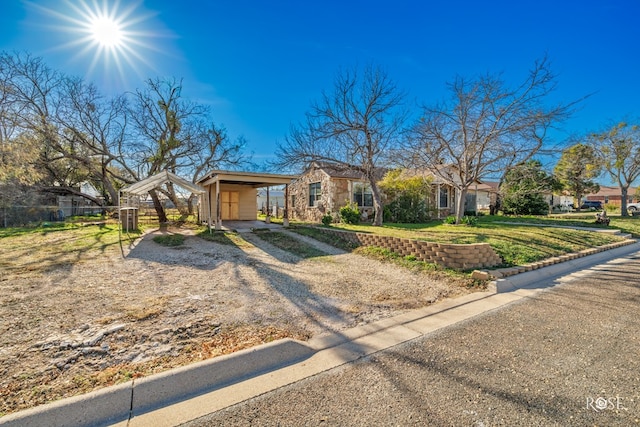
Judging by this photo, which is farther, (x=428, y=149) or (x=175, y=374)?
(x=428, y=149)

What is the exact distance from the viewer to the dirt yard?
9.21ft

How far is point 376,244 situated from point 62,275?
24.5 feet

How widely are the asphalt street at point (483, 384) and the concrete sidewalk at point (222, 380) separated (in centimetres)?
15

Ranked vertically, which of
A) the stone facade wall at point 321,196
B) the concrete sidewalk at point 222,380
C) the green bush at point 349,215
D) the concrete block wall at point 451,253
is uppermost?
the stone facade wall at point 321,196

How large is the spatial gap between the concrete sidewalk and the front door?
14458 millimetres

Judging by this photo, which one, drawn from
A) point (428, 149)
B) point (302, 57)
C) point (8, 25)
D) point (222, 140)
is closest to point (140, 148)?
point (222, 140)

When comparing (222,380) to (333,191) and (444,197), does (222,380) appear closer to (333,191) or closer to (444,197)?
(333,191)

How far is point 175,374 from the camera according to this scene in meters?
2.57

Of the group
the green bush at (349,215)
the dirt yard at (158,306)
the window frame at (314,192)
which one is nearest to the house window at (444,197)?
the green bush at (349,215)

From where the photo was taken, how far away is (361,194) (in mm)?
18312

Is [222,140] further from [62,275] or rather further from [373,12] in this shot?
[62,275]

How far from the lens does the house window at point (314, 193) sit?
748 inches

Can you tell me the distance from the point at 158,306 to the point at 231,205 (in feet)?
43.6

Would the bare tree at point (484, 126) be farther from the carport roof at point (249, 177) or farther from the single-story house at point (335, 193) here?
the carport roof at point (249, 177)
